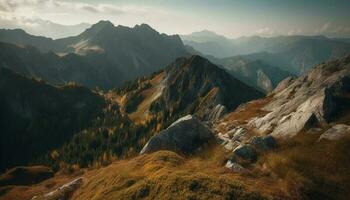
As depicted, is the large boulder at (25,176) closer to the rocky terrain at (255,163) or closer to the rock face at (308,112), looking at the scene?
the rocky terrain at (255,163)

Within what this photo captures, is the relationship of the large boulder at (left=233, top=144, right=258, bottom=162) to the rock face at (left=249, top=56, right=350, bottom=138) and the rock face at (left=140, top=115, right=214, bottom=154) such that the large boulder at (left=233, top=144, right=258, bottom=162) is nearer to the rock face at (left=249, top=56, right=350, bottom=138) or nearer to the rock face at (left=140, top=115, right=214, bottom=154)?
the rock face at (left=249, top=56, right=350, bottom=138)

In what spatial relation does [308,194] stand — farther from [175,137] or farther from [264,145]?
[175,137]

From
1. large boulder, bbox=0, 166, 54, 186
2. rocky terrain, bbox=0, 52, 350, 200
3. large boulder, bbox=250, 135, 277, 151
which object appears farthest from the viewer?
large boulder, bbox=0, 166, 54, 186

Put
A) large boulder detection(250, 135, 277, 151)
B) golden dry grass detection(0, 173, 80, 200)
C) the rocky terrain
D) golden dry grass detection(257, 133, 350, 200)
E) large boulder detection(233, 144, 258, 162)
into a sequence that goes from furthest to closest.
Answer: golden dry grass detection(0, 173, 80, 200), large boulder detection(250, 135, 277, 151), large boulder detection(233, 144, 258, 162), golden dry grass detection(257, 133, 350, 200), the rocky terrain

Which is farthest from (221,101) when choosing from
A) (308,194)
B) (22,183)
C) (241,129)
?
(308,194)

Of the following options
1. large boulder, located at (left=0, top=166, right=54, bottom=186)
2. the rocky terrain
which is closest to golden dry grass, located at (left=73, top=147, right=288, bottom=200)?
the rocky terrain
